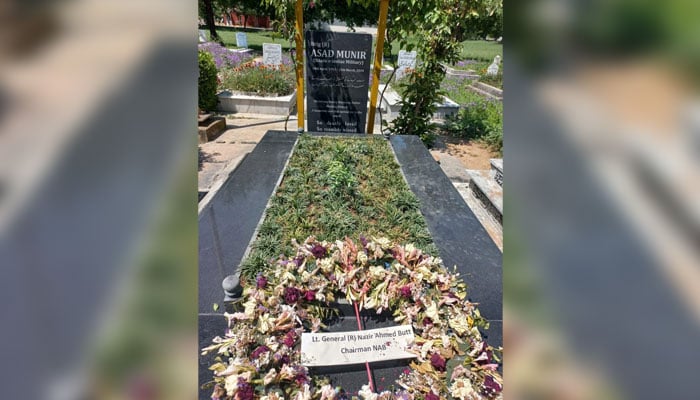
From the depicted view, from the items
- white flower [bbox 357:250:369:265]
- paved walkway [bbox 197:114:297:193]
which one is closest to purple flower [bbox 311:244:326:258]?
white flower [bbox 357:250:369:265]

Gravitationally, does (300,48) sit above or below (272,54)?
below

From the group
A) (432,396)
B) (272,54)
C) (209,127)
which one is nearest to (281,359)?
(432,396)

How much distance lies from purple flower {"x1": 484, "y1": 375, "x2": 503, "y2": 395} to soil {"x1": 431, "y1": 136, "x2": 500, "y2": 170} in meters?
5.37

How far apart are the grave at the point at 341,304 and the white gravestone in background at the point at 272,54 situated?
7.31 meters

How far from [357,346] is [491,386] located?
23.7 inches

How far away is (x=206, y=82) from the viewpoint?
7.85 meters

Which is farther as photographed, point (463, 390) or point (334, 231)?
point (334, 231)

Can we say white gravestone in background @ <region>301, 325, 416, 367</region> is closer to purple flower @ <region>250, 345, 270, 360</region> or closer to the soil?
purple flower @ <region>250, 345, 270, 360</region>

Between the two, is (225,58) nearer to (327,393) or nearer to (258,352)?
(258,352)

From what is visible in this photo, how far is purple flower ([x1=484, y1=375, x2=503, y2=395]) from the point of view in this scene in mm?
1401

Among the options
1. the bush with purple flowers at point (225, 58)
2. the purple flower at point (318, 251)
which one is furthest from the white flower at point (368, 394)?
the bush with purple flowers at point (225, 58)
